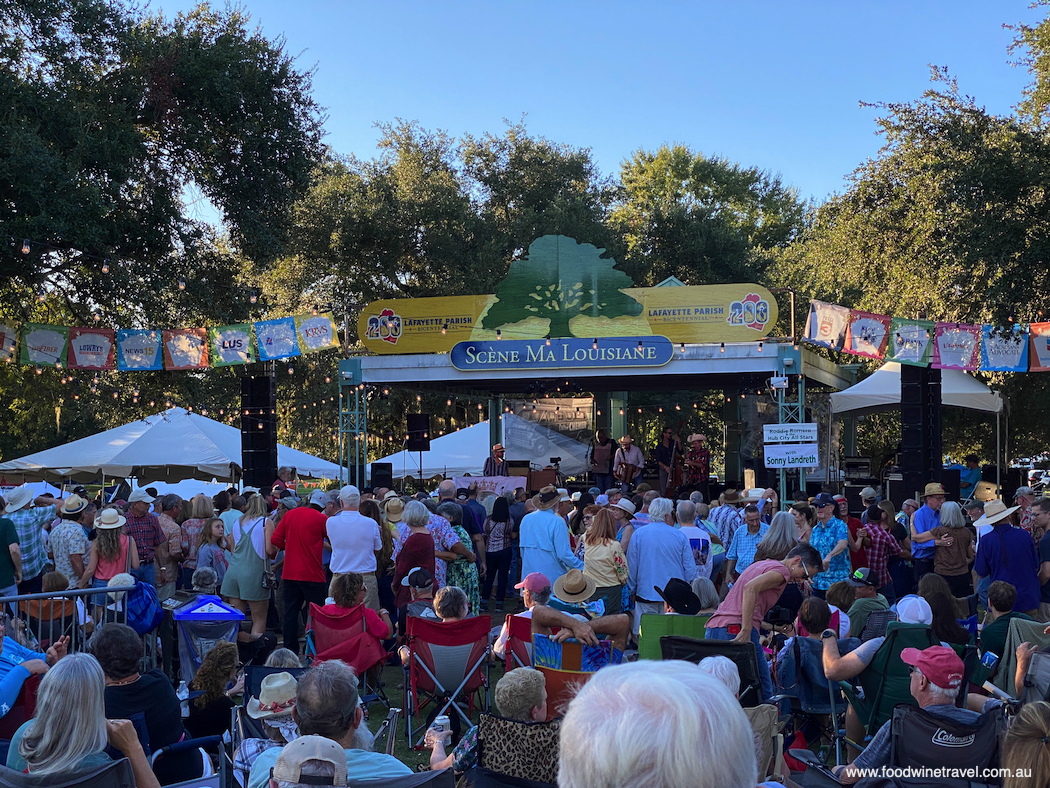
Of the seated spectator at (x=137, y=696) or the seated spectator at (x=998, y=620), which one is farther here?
the seated spectator at (x=998, y=620)

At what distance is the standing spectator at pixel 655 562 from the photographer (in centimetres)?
778

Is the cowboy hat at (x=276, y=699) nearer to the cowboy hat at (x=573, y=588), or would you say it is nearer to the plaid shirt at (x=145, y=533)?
the cowboy hat at (x=573, y=588)

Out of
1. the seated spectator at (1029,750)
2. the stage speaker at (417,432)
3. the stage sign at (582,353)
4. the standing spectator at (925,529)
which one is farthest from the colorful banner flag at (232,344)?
the seated spectator at (1029,750)

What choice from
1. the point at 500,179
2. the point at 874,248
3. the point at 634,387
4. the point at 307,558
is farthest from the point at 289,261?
the point at 307,558

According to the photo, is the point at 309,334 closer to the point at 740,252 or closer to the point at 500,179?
the point at 500,179

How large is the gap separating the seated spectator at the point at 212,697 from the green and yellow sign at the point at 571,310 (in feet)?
37.6

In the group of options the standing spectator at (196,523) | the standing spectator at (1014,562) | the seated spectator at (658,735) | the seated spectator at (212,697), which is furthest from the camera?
the standing spectator at (196,523)

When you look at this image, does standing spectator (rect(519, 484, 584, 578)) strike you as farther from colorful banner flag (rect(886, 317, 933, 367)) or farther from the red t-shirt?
colorful banner flag (rect(886, 317, 933, 367))

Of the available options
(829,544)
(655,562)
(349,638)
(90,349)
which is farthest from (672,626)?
(90,349)

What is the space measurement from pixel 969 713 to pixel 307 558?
582cm

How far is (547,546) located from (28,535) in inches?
173

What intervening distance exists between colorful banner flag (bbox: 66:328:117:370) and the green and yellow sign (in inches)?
168

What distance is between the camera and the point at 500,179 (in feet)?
103

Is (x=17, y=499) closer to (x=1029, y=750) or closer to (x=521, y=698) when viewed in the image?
(x=521, y=698)
